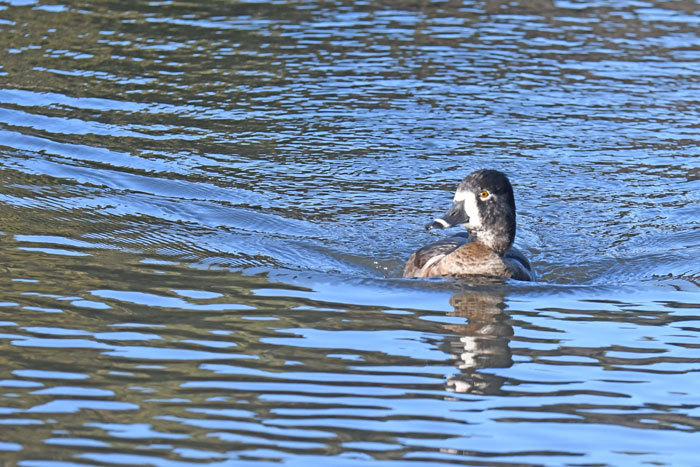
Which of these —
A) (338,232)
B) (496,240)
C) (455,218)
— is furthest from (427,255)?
(338,232)

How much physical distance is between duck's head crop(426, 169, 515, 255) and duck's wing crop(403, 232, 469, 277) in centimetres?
32

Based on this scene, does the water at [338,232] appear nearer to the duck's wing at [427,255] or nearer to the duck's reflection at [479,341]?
the duck's reflection at [479,341]

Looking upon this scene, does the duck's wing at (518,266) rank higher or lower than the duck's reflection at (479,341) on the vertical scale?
lower

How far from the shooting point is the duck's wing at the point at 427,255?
404 inches

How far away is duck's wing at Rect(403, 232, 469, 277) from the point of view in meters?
10.3

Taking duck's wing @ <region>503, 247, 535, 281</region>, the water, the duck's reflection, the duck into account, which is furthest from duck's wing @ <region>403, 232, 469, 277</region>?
the duck's reflection

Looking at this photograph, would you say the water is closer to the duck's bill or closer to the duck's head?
the duck's bill

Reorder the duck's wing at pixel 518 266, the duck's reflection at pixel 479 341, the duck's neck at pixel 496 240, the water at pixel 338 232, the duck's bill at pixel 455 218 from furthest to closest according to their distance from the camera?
the duck's neck at pixel 496 240 < the duck's bill at pixel 455 218 < the duck's wing at pixel 518 266 < the duck's reflection at pixel 479 341 < the water at pixel 338 232

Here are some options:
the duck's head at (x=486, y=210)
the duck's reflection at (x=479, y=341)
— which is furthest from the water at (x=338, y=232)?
the duck's head at (x=486, y=210)

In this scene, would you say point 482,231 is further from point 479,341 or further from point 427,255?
point 479,341

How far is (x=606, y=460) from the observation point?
6066 mm

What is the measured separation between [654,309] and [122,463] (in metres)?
4.85

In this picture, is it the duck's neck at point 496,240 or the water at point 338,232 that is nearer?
the water at point 338,232

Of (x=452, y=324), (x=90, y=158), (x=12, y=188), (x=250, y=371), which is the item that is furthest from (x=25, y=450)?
(x=90, y=158)
